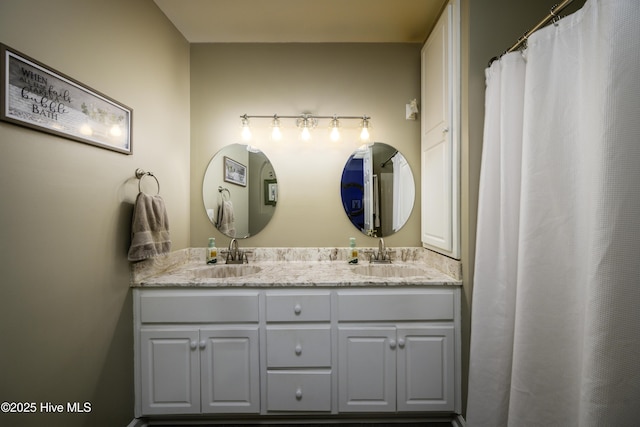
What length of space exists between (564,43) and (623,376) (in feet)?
3.75

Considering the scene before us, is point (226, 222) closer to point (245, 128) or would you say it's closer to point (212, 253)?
point (212, 253)

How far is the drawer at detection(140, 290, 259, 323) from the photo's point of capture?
1576mm

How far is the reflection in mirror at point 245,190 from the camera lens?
2188mm

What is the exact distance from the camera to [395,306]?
1599 mm

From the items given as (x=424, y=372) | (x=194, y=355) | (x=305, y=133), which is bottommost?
(x=424, y=372)

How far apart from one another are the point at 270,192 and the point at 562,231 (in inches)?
69.7

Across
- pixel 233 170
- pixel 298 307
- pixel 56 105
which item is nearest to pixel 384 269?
pixel 298 307

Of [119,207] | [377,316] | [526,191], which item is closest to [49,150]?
[119,207]

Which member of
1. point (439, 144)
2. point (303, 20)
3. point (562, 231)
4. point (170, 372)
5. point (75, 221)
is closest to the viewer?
point (562, 231)

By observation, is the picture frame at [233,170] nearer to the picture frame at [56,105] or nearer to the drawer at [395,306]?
the picture frame at [56,105]

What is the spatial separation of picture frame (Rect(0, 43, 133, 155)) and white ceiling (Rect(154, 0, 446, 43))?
3.04 feet

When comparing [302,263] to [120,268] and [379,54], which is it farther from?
[379,54]

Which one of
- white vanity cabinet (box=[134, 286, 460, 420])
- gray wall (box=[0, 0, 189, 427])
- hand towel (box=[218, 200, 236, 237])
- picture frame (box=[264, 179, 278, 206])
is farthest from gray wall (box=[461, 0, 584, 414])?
gray wall (box=[0, 0, 189, 427])

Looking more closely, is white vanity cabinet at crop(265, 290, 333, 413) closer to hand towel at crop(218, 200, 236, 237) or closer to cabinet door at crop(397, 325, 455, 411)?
cabinet door at crop(397, 325, 455, 411)
